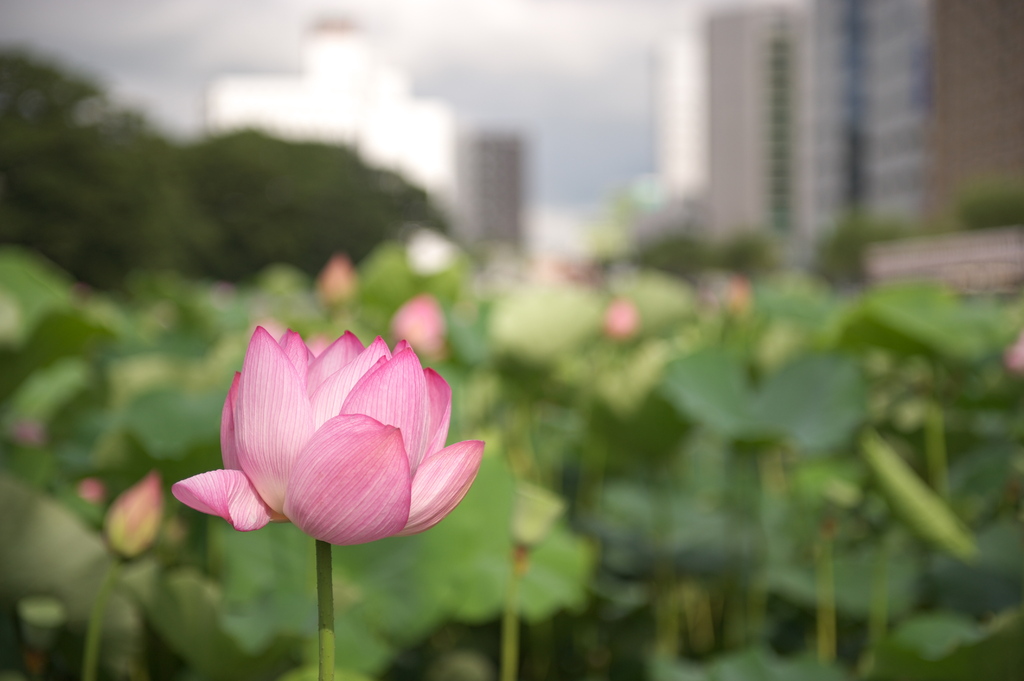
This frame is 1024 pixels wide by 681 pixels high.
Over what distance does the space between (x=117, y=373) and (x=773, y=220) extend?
35.8 m

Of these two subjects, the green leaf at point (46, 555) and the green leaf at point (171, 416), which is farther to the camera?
the green leaf at point (171, 416)

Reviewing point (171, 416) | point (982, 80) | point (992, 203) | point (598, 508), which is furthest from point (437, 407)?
point (992, 203)

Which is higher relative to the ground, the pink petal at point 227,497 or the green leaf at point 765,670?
the pink petal at point 227,497

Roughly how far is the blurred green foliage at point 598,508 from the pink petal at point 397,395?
0.26 m

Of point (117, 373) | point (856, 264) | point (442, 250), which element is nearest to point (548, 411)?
point (117, 373)

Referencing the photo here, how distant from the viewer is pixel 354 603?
0.50 m

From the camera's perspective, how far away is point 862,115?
2395 centimetres

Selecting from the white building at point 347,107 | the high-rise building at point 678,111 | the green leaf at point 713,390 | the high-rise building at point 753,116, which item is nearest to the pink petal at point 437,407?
the green leaf at point 713,390

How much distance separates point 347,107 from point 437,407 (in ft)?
140

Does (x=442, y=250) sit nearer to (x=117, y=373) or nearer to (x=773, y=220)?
(x=773, y=220)

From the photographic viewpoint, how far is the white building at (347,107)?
40.5 metres

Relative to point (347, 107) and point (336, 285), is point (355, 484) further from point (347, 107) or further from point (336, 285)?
point (347, 107)

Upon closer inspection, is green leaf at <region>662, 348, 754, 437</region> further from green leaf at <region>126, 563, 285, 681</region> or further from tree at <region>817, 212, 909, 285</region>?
tree at <region>817, 212, 909, 285</region>

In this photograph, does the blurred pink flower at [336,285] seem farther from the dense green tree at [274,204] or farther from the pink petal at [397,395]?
the dense green tree at [274,204]
